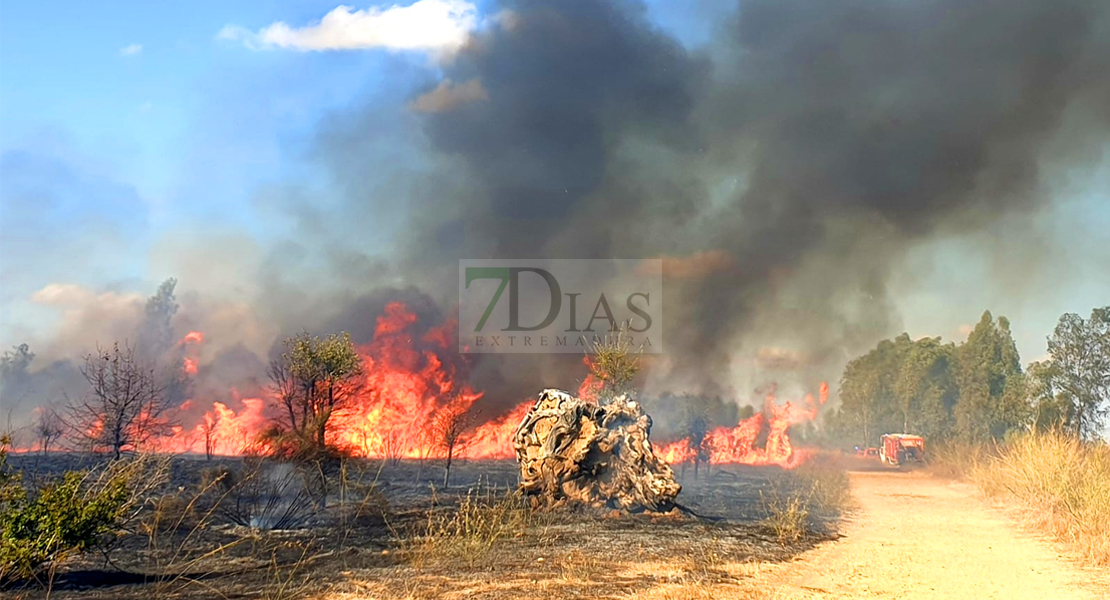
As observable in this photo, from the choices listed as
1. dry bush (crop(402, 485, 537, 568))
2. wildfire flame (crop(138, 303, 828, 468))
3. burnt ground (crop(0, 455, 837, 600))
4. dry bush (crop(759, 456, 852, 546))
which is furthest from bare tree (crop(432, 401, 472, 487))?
dry bush (crop(759, 456, 852, 546))

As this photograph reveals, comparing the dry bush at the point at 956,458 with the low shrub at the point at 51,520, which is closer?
the low shrub at the point at 51,520

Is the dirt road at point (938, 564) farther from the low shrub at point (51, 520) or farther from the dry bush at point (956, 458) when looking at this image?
the dry bush at point (956, 458)

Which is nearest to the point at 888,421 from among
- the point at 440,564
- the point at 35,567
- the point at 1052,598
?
the point at 1052,598

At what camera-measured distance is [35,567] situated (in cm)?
1064

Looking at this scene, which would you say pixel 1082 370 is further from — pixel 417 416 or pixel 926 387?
pixel 417 416

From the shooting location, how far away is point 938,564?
620 inches

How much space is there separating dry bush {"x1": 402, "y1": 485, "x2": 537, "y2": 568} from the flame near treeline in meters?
10.8

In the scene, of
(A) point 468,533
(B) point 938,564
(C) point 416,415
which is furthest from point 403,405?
(B) point 938,564

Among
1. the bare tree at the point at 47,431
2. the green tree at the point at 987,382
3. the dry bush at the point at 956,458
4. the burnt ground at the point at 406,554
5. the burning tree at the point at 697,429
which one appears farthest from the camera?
the green tree at the point at 987,382

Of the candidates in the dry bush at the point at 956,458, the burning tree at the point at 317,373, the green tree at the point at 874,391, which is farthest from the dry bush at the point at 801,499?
the green tree at the point at 874,391

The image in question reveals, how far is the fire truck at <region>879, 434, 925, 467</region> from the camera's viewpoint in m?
48.3

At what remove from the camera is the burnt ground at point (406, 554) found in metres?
11.8

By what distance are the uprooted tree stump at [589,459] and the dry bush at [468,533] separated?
3.46 ft

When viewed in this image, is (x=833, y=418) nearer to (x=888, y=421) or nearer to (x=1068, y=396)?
(x=888, y=421)
